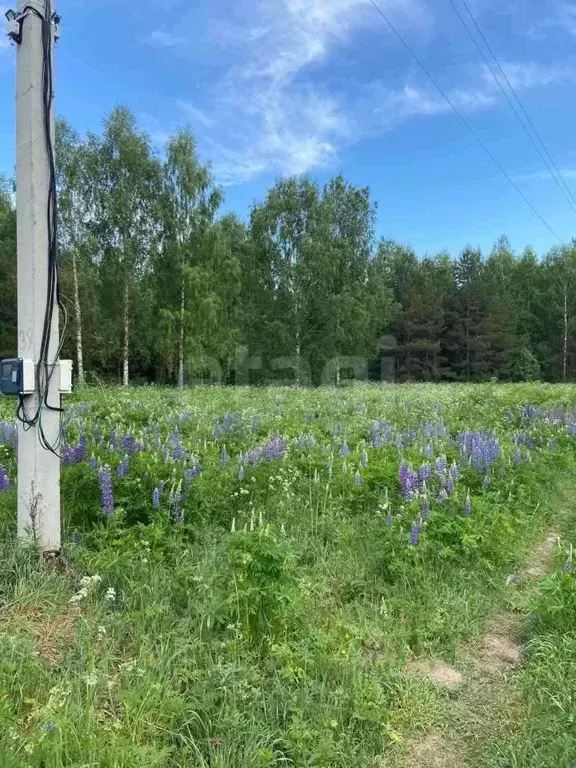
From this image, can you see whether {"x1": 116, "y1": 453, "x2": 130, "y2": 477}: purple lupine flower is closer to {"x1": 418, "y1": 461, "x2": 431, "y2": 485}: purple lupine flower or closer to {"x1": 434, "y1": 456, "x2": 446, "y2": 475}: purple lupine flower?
{"x1": 418, "y1": 461, "x2": 431, "y2": 485}: purple lupine flower

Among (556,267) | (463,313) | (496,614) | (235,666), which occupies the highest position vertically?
(556,267)

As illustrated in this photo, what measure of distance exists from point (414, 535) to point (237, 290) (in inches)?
925

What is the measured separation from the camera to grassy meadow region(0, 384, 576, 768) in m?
2.08

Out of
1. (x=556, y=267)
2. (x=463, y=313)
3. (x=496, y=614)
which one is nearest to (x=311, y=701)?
(x=496, y=614)

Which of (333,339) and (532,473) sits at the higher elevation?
(333,339)

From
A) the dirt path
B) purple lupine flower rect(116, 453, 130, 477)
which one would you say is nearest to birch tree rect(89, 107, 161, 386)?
purple lupine flower rect(116, 453, 130, 477)

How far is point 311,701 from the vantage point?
227 centimetres

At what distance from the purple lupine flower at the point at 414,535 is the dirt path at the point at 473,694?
0.62 meters

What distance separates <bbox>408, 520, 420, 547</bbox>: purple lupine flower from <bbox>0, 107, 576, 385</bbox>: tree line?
41.2ft

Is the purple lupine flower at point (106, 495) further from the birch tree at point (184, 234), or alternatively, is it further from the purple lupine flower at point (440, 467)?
the birch tree at point (184, 234)

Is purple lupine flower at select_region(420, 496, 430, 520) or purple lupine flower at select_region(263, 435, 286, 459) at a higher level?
purple lupine flower at select_region(263, 435, 286, 459)

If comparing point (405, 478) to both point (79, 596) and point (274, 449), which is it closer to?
point (274, 449)

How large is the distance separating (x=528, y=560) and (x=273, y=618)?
2394mm

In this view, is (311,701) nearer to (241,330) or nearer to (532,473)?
(532,473)
